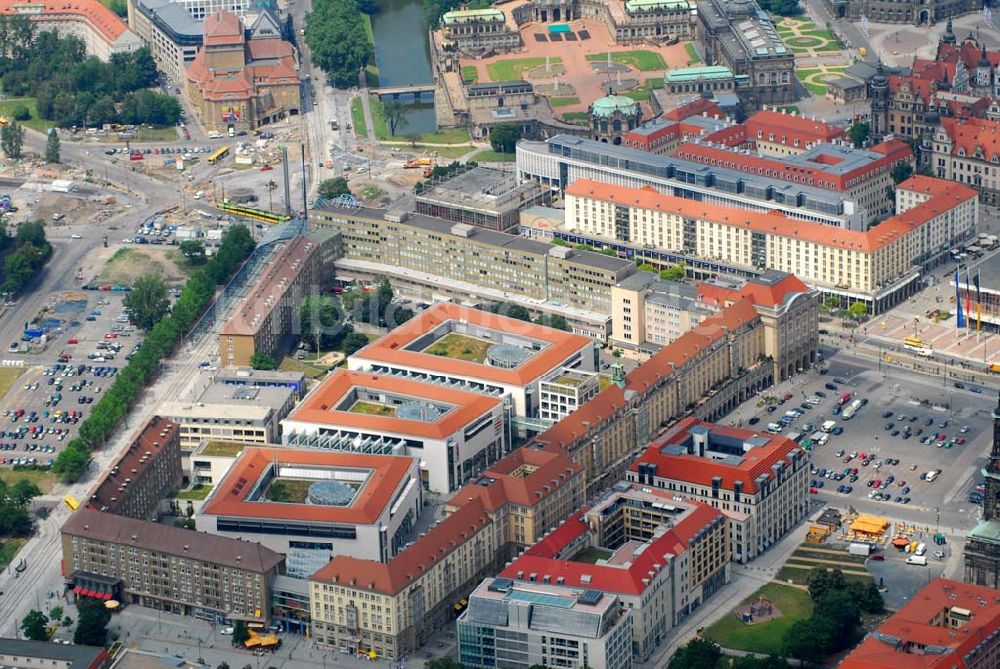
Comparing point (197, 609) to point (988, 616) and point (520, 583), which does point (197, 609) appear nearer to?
point (520, 583)

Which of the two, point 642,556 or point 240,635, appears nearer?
point 642,556

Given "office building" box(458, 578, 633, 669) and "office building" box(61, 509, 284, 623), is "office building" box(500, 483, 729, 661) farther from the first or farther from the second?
"office building" box(61, 509, 284, 623)

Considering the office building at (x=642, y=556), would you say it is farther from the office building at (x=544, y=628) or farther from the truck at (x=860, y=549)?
the truck at (x=860, y=549)

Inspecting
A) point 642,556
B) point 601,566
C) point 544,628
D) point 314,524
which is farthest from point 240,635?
point 642,556

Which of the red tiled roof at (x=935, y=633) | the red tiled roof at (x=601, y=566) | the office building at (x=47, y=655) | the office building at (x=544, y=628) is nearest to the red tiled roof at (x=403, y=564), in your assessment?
the red tiled roof at (x=601, y=566)

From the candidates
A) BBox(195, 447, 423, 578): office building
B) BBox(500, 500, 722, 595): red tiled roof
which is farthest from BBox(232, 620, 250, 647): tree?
BBox(500, 500, 722, 595): red tiled roof

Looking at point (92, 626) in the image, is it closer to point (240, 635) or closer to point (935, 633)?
point (240, 635)

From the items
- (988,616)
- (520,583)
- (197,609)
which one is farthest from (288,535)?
(988,616)
